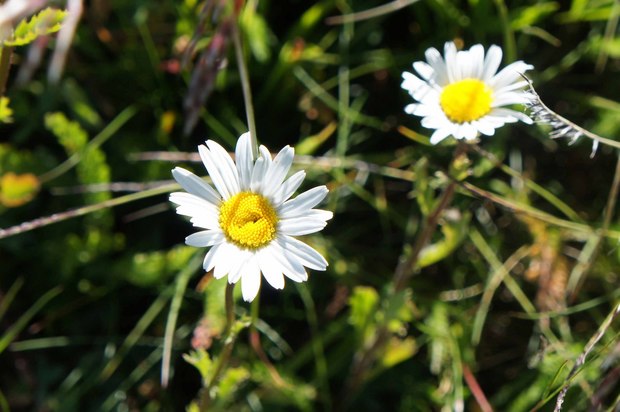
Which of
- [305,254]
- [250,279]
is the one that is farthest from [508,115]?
[250,279]

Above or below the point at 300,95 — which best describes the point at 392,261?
below

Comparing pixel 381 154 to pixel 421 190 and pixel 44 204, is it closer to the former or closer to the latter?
pixel 421 190

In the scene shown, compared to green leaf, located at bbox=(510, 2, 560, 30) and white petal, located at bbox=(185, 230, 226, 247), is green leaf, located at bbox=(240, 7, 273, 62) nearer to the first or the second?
green leaf, located at bbox=(510, 2, 560, 30)

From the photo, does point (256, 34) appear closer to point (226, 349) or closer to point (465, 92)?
point (465, 92)

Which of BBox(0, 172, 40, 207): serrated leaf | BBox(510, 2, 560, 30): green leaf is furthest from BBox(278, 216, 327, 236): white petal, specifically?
BBox(510, 2, 560, 30): green leaf

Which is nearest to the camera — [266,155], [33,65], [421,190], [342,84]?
[266,155]

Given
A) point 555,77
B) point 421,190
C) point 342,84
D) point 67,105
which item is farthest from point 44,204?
point 555,77
